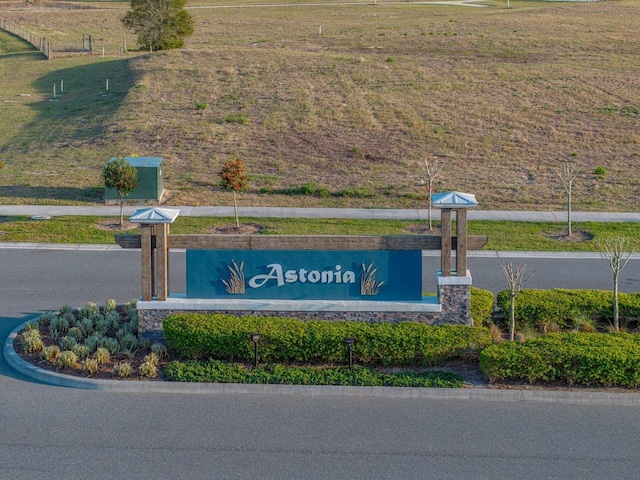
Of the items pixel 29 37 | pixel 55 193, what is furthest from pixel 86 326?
pixel 29 37

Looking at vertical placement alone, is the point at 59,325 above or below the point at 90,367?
above

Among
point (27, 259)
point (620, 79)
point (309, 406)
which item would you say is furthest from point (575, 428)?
point (620, 79)

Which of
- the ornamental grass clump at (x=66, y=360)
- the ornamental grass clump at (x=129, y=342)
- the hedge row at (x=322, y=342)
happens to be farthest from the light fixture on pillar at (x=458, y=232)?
the ornamental grass clump at (x=66, y=360)

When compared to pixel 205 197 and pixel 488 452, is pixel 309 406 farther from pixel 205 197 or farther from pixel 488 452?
pixel 205 197

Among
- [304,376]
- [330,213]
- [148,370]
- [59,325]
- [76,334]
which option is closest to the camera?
[304,376]

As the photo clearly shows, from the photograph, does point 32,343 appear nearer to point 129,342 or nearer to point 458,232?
point 129,342

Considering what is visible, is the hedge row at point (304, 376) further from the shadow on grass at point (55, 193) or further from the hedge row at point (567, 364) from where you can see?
the shadow on grass at point (55, 193)
